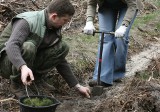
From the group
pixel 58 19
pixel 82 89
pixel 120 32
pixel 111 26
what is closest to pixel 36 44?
pixel 58 19

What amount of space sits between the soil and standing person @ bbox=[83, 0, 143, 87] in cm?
23

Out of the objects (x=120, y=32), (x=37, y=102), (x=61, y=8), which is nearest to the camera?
(x=37, y=102)

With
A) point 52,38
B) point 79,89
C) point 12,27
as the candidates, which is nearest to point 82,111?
point 79,89

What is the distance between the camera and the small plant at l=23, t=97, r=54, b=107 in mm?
3445

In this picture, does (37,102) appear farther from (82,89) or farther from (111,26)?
(111,26)

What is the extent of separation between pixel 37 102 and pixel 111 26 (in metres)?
1.95

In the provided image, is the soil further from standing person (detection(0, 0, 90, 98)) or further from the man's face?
the man's face

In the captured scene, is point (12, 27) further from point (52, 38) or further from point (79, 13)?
point (79, 13)

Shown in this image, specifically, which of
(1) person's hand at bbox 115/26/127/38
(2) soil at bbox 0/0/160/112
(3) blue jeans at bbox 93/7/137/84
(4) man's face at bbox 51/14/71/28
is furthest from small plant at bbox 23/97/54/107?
(3) blue jeans at bbox 93/7/137/84

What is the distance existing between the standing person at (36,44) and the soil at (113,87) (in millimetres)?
198

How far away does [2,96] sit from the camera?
Result: 14.6 feet

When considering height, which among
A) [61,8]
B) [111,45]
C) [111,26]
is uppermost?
[61,8]

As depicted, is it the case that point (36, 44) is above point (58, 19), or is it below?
below

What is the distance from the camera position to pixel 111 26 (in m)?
5.06
